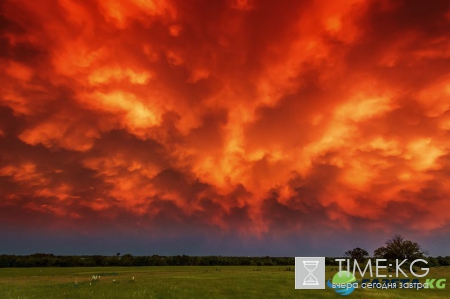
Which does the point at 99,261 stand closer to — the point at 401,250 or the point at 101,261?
the point at 101,261

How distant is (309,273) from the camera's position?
4666cm

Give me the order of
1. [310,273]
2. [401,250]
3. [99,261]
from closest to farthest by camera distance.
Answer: [310,273] → [401,250] → [99,261]

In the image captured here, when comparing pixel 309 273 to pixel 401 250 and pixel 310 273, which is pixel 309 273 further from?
pixel 401 250

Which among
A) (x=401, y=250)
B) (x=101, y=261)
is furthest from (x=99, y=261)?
(x=401, y=250)

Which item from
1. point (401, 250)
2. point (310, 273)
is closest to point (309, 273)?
point (310, 273)

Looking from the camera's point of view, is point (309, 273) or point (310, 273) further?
point (310, 273)

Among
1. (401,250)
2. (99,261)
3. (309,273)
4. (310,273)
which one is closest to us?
(309,273)

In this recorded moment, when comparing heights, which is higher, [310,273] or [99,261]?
[310,273]

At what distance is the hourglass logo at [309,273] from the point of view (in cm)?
4319

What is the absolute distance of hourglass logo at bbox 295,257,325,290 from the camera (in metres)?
43.2

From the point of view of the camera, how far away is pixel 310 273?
154 feet

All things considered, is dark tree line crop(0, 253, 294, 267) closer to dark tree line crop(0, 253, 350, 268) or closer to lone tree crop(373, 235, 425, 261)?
dark tree line crop(0, 253, 350, 268)

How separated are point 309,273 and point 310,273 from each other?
0.35 metres

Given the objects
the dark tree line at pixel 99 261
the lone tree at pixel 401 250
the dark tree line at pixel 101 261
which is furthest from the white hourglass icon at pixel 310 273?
the dark tree line at pixel 99 261
